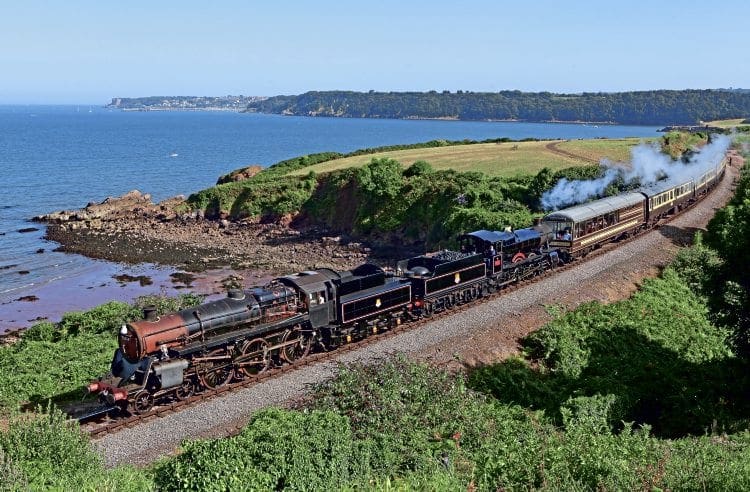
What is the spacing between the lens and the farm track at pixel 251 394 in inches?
756

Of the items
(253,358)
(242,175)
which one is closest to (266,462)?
(253,358)

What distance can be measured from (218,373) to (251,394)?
1.67 meters

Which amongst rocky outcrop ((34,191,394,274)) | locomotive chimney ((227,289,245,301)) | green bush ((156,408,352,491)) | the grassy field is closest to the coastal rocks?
the grassy field

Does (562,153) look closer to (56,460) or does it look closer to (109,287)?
(109,287)

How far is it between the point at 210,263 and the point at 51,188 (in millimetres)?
55720

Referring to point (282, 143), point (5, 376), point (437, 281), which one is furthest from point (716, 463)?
point (282, 143)

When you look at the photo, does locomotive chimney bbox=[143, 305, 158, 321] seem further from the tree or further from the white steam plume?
the tree

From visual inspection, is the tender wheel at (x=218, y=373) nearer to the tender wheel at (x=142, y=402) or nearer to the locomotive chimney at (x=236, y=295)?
the tender wheel at (x=142, y=402)

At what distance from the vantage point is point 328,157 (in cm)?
9769

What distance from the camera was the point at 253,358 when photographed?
77.6 feet

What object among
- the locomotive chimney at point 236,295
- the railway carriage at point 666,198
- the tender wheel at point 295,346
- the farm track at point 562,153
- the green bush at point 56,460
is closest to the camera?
the green bush at point 56,460

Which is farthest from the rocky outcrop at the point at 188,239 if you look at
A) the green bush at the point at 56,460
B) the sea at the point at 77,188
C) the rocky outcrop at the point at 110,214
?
the green bush at the point at 56,460

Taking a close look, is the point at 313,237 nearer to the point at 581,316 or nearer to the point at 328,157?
the point at 328,157

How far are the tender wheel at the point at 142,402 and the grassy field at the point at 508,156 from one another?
2188 inches
